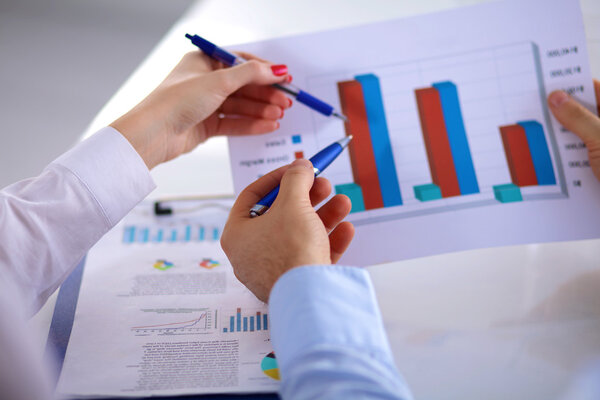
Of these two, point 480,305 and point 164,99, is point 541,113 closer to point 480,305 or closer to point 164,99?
point 480,305

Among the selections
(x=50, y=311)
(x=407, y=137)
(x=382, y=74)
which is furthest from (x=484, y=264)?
(x=50, y=311)

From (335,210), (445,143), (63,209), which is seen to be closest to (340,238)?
(335,210)

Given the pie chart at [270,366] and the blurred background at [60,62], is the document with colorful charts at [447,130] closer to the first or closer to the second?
the pie chart at [270,366]

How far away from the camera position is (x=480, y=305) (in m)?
0.62

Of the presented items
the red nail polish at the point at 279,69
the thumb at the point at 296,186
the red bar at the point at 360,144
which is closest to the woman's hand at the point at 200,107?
the red nail polish at the point at 279,69

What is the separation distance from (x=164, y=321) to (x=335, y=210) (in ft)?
0.92

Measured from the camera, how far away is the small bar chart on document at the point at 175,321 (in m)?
0.58

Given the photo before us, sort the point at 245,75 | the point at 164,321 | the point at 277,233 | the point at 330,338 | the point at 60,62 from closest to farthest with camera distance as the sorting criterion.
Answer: the point at 330,338 < the point at 277,233 < the point at 164,321 < the point at 245,75 < the point at 60,62

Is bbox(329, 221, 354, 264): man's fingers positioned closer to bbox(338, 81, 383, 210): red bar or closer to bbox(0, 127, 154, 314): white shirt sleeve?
bbox(338, 81, 383, 210): red bar

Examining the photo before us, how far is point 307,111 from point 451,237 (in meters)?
0.32

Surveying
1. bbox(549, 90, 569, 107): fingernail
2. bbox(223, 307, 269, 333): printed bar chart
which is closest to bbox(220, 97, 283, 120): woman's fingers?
bbox(223, 307, 269, 333): printed bar chart

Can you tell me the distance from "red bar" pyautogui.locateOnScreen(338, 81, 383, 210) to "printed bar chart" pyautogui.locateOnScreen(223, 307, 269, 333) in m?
0.24

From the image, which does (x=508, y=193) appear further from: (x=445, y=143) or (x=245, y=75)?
(x=245, y=75)

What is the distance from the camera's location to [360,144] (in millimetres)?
733
